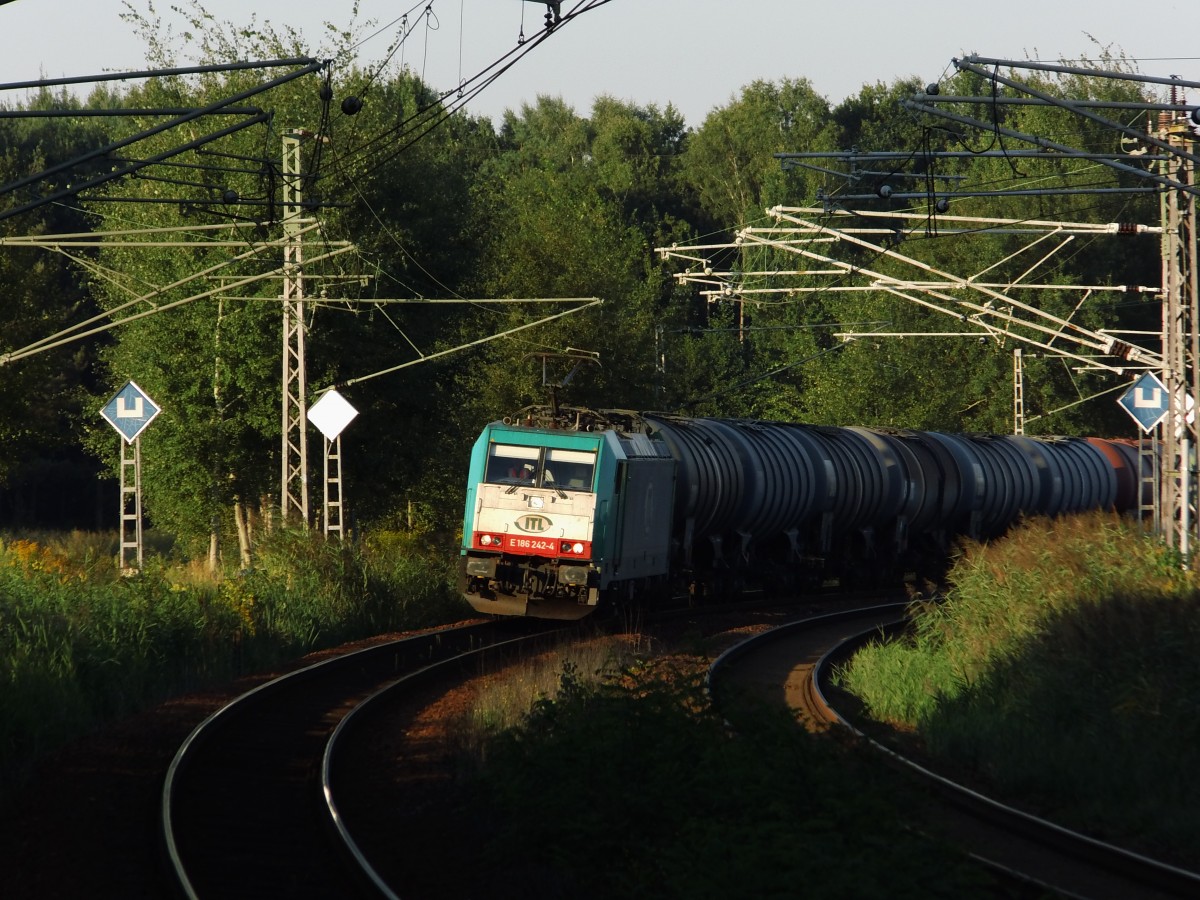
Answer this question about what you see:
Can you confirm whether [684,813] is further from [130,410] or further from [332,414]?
[332,414]

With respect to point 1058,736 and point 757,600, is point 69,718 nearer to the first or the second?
point 1058,736

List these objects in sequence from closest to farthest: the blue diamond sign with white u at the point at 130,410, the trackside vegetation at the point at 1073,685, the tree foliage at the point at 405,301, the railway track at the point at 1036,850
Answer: the railway track at the point at 1036,850, the trackside vegetation at the point at 1073,685, the blue diamond sign with white u at the point at 130,410, the tree foliage at the point at 405,301

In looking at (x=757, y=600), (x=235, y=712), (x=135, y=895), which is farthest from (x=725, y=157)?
(x=135, y=895)

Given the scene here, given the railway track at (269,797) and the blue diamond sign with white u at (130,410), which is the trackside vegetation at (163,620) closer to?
the railway track at (269,797)

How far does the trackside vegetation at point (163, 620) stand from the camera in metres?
14.4

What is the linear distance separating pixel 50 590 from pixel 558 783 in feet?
40.1

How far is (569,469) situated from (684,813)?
1345 cm

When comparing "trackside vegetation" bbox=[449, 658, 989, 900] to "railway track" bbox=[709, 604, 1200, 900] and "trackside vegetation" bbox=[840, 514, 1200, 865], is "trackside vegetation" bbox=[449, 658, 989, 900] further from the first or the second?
"trackside vegetation" bbox=[840, 514, 1200, 865]

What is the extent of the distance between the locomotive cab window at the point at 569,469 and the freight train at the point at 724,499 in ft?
0.07

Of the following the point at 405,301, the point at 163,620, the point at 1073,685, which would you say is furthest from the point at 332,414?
the point at 1073,685

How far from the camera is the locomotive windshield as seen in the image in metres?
22.3

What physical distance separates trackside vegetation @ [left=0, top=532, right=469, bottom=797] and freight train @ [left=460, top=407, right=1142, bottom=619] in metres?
2.51

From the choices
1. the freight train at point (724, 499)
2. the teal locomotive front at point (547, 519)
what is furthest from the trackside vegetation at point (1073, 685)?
the freight train at point (724, 499)

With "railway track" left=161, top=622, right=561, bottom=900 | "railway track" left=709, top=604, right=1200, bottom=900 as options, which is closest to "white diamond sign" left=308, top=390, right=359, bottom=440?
"railway track" left=161, top=622, right=561, bottom=900
